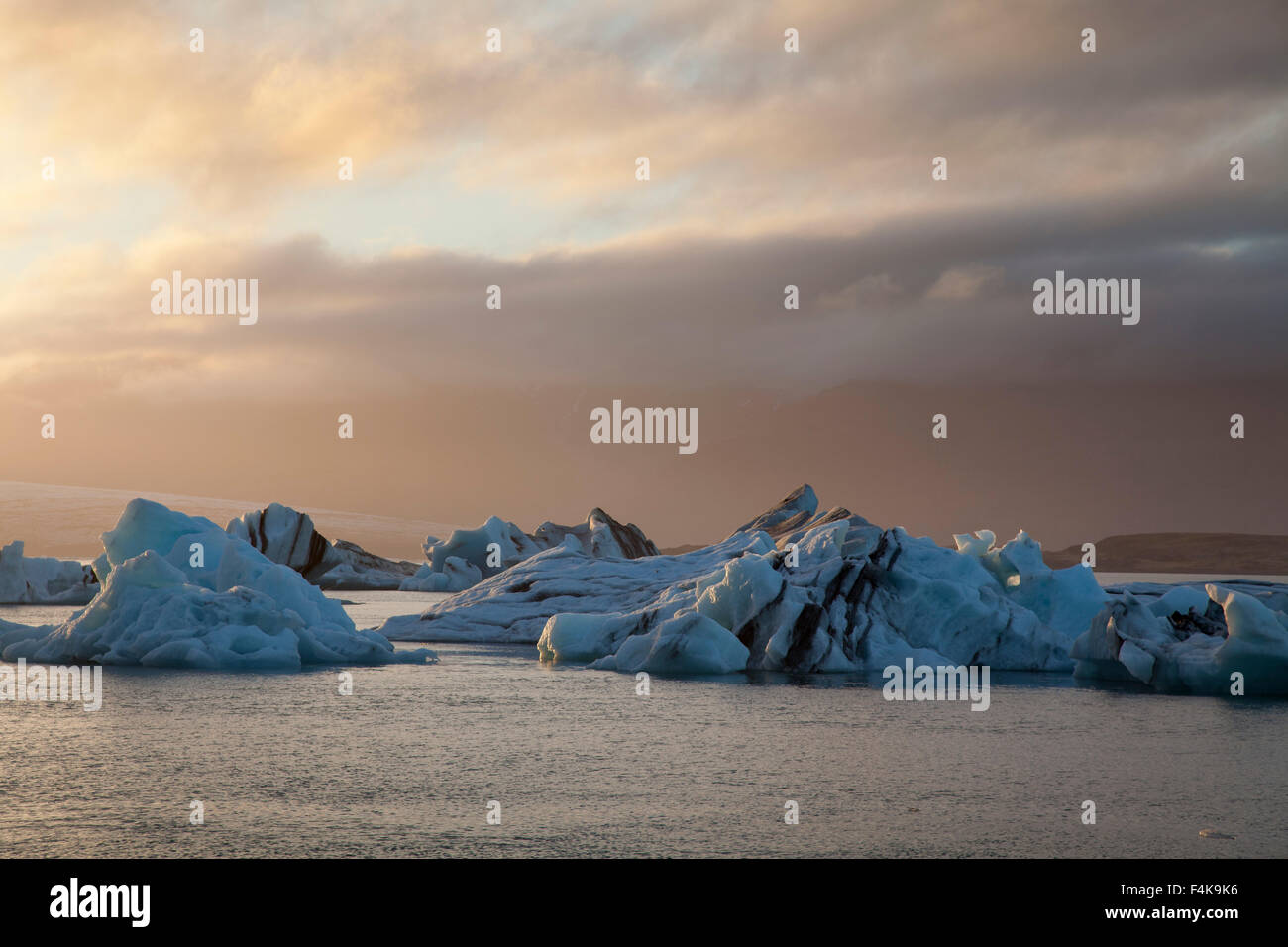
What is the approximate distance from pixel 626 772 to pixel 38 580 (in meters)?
66.7

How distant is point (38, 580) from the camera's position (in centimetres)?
7262

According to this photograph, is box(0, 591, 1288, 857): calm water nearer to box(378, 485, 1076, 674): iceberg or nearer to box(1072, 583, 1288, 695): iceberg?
box(1072, 583, 1288, 695): iceberg

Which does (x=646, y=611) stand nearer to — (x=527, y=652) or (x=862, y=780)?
(x=527, y=652)

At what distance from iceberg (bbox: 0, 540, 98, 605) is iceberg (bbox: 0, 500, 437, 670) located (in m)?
42.4

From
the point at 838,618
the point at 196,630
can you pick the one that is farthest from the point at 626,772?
the point at 196,630

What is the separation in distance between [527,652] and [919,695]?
1459 centimetres

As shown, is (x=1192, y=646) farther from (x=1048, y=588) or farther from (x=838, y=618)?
(x=838, y=618)

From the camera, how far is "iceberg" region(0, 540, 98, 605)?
71188 mm

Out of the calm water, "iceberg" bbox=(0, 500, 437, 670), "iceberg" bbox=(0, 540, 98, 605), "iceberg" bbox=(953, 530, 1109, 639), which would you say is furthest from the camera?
"iceberg" bbox=(0, 540, 98, 605)

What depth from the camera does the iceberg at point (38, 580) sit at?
234 feet

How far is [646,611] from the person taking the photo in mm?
35062

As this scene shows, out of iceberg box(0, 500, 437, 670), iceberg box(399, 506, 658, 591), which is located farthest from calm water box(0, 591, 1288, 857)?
iceberg box(399, 506, 658, 591)

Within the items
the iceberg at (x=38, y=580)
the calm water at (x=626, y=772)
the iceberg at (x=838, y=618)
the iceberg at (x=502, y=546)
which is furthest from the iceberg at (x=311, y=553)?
the calm water at (x=626, y=772)
